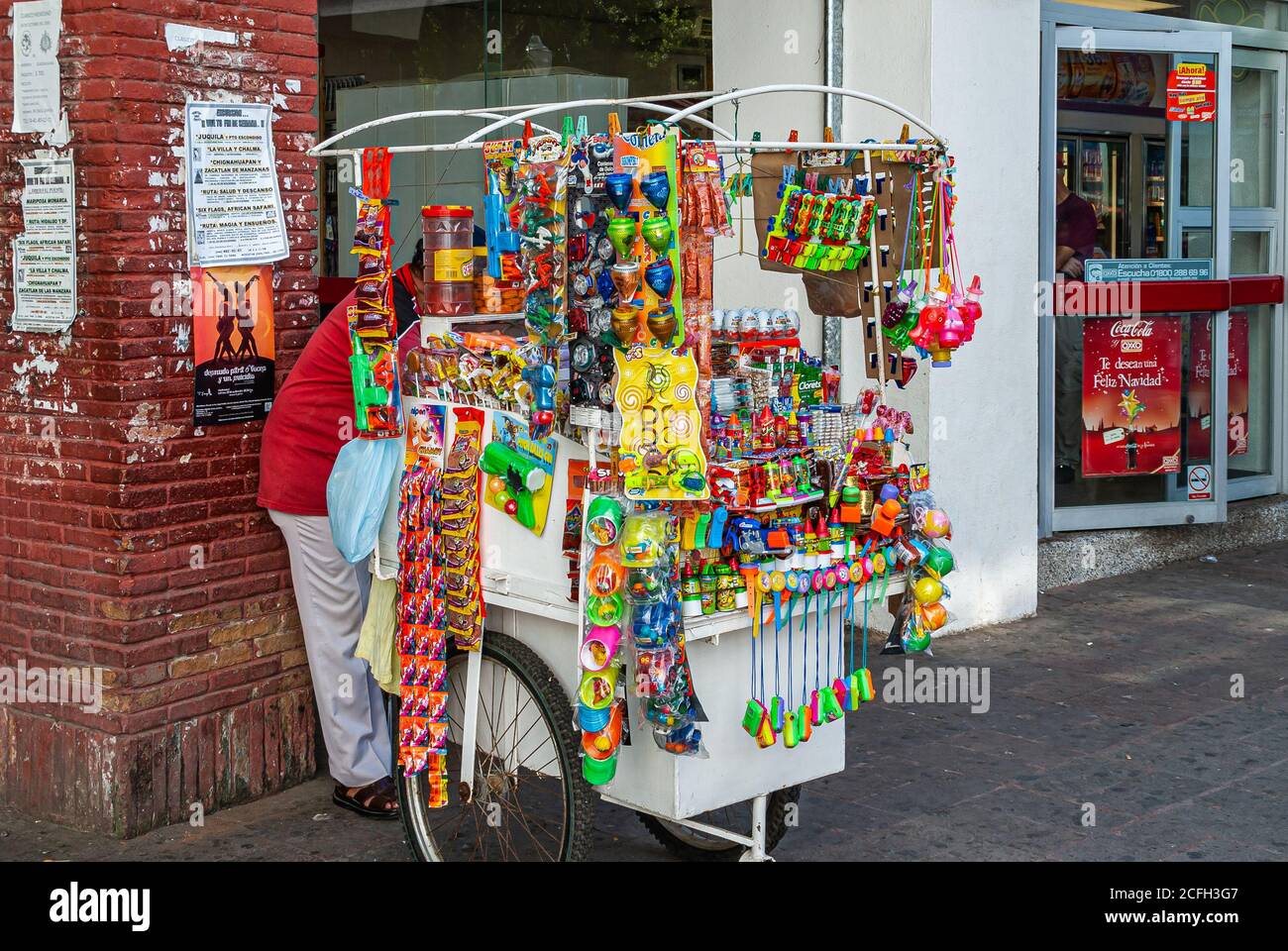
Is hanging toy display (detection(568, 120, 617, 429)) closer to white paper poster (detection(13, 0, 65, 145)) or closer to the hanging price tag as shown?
white paper poster (detection(13, 0, 65, 145))

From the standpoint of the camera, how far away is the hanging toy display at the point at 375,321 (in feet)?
15.5

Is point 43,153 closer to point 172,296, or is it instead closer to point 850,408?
point 172,296

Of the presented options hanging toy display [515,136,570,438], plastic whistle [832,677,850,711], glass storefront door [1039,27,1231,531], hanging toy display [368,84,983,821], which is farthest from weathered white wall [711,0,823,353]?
hanging toy display [515,136,570,438]

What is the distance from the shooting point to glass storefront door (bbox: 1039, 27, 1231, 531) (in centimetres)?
873

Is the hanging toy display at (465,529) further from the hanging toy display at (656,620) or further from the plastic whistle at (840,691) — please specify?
the plastic whistle at (840,691)

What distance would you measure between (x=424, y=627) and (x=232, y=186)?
5.62 ft

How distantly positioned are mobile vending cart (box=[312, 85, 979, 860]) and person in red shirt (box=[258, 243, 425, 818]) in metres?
0.39

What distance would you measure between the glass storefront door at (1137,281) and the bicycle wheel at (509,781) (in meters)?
4.72

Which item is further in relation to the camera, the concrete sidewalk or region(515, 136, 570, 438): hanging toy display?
the concrete sidewalk

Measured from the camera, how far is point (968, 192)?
24.8 feet

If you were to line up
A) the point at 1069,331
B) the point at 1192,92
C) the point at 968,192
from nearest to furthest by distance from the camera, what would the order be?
the point at 968,192
the point at 1069,331
the point at 1192,92

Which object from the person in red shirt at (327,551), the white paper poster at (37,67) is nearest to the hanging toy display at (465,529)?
the person in red shirt at (327,551)

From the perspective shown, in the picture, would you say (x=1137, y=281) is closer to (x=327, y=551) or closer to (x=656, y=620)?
(x=327, y=551)

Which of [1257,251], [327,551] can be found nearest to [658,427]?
[327,551]
